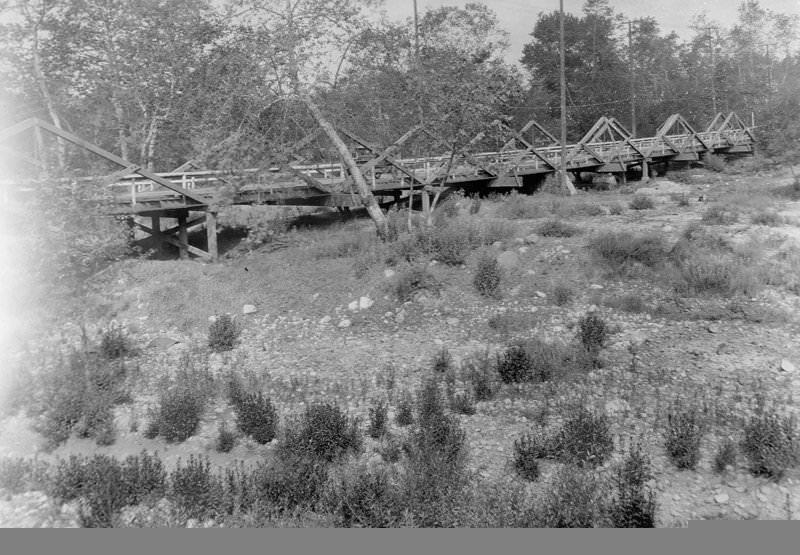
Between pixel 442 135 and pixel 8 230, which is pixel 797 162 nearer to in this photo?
pixel 442 135

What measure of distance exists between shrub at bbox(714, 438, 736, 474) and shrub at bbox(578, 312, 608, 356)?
172cm

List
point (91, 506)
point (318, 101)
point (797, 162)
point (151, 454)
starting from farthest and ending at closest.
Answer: point (797, 162), point (318, 101), point (151, 454), point (91, 506)

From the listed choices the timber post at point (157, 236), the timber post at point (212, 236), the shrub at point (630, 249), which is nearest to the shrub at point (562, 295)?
the shrub at point (630, 249)

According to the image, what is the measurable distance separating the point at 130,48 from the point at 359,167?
410cm

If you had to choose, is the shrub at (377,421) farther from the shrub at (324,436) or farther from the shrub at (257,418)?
the shrub at (257,418)

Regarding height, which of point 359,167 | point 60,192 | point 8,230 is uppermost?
point 359,167

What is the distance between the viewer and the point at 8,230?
402 cm

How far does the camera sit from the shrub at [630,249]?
282 inches

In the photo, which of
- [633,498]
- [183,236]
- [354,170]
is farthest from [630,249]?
[183,236]

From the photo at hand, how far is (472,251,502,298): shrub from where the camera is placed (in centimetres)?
A: 707

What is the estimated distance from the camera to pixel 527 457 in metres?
4.09

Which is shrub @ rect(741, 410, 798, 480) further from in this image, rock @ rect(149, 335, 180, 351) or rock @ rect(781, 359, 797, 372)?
rock @ rect(149, 335, 180, 351)

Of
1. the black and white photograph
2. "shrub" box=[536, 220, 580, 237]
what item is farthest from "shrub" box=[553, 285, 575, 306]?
"shrub" box=[536, 220, 580, 237]

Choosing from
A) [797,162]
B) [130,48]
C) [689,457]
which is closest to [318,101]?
[130,48]
